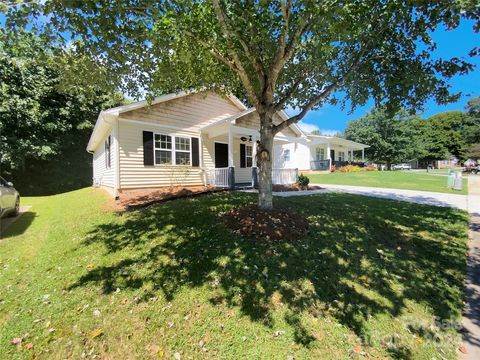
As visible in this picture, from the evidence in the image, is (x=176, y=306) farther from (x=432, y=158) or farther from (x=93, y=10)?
(x=432, y=158)

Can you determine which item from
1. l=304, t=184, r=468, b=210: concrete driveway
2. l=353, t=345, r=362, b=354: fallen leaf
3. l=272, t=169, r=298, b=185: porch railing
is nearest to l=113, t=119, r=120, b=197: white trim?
l=272, t=169, r=298, b=185: porch railing

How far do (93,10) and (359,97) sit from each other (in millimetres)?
6608

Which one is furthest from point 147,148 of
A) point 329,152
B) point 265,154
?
point 329,152

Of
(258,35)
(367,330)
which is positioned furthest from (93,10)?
(367,330)

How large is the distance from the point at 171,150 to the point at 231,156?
295 cm

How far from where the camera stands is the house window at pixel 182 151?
12664 mm

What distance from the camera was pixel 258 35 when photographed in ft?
17.3

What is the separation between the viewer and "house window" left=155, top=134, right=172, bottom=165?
39.5 ft

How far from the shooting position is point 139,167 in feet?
37.7

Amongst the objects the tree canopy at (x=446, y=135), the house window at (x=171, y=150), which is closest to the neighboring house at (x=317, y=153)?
the house window at (x=171, y=150)

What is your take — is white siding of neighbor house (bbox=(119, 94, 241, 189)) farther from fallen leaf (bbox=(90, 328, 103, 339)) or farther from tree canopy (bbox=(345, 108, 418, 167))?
tree canopy (bbox=(345, 108, 418, 167))

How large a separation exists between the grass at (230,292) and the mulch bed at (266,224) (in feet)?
Result: 0.75

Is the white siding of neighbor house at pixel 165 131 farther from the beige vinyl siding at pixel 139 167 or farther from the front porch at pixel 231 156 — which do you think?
the front porch at pixel 231 156

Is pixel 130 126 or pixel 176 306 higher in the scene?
pixel 130 126
